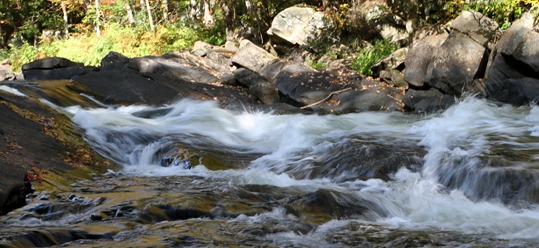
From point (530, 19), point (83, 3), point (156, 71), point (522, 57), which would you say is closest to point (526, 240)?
point (522, 57)

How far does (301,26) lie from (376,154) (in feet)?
42.9

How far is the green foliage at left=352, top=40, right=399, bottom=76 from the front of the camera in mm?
17594

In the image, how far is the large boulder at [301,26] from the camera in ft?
67.8

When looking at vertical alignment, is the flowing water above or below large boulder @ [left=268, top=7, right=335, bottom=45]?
Answer: below

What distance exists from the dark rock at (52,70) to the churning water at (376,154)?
446 centimetres

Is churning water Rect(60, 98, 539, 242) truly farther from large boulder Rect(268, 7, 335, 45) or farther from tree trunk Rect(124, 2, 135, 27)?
tree trunk Rect(124, 2, 135, 27)

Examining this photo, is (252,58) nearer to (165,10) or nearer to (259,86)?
(259,86)

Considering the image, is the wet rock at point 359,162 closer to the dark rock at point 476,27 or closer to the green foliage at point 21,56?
the dark rock at point 476,27

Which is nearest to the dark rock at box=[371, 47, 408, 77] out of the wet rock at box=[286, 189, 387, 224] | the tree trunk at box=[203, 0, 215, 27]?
the wet rock at box=[286, 189, 387, 224]

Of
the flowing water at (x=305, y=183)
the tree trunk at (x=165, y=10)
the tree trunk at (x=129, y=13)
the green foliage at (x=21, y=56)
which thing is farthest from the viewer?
the green foliage at (x=21, y=56)

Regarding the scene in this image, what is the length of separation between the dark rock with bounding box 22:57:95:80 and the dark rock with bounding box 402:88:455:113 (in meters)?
9.89

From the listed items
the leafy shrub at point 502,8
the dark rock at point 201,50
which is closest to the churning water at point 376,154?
the leafy shrub at point 502,8

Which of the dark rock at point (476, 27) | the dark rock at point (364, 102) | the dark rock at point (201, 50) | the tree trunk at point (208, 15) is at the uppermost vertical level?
the tree trunk at point (208, 15)

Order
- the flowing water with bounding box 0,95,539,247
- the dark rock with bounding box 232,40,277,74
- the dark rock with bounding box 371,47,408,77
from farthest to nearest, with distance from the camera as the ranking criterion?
the dark rock with bounding box 232,40,277,74
the dark rock with bounding box 371,47,408,77
the flowing water with bounding box 0,95,539,247
